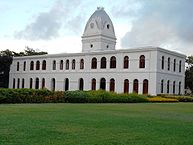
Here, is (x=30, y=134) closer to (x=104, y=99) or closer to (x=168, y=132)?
(x=168, y=132)

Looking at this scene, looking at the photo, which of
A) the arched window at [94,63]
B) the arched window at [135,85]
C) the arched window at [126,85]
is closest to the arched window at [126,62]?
the arched window at [126,85]

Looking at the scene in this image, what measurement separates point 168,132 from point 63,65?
48266mm

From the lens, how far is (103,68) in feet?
173

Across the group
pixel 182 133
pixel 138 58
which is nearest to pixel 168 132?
pixel 182 133

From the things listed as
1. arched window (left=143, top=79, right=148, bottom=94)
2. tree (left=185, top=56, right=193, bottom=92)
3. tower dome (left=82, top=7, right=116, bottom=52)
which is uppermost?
tower dome (left=82, top=7, right=116, bottom=52)

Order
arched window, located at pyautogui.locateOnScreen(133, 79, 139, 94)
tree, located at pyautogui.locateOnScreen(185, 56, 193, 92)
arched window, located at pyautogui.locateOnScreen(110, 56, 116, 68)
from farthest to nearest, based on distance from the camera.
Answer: tree, located at pyautogui.locateOnScreen(185, 56, 193, 92), arched window, located at pyautogui.locateOnScreen(110, 56, 116, 68), arched window, located at pyautogui.locateOnScreen(133, 79, 139, 94)

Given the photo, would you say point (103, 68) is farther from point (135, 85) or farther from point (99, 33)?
point (99, 33)

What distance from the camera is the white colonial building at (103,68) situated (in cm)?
4828

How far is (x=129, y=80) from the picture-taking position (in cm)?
4978

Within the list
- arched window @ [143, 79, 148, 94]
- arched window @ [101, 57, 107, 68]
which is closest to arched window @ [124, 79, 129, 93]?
arched window @ [143, 79, 148, 94]

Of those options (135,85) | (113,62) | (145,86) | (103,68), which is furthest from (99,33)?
(145,86)

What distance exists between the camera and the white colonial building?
4828 centimetres

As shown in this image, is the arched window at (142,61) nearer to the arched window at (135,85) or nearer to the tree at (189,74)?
the arched window at (135,85)

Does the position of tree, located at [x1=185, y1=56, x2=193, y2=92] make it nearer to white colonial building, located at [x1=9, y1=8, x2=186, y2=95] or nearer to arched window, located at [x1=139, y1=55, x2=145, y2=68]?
white colonial building, located at [x1=9, y1=8, x2=186, y2=95]
